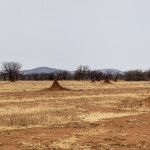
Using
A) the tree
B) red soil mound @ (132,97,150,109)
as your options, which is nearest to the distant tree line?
the tree

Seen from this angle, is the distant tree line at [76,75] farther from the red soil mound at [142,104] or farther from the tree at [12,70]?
the red soil mound at [142,104]

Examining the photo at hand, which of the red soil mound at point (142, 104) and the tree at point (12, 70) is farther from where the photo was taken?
the tree at point (12, 70)

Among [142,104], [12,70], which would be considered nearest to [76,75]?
[12,70]

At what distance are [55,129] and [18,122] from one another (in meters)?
1.83

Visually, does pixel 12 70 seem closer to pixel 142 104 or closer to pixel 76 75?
pixel 76 75

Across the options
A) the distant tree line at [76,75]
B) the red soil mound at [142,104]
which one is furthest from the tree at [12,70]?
the red soil mound at [142,104]

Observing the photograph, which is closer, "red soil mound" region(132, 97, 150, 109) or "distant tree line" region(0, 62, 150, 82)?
"red soil mound" region(132, 97, 150, 109)

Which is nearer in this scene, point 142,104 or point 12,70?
point 142,104

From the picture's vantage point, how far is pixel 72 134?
9.73 m

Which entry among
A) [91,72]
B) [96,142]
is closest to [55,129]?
[96,142]

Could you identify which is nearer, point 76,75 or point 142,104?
point 142,104

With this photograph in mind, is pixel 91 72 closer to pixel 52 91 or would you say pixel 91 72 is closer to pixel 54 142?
pixel 52 91

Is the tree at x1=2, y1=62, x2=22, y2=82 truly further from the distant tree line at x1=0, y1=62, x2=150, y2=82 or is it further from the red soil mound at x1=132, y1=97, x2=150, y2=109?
the red soil mound at x1=132, y1=97, x2=150, y2=109

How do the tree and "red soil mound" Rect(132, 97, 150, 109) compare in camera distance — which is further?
the tree
